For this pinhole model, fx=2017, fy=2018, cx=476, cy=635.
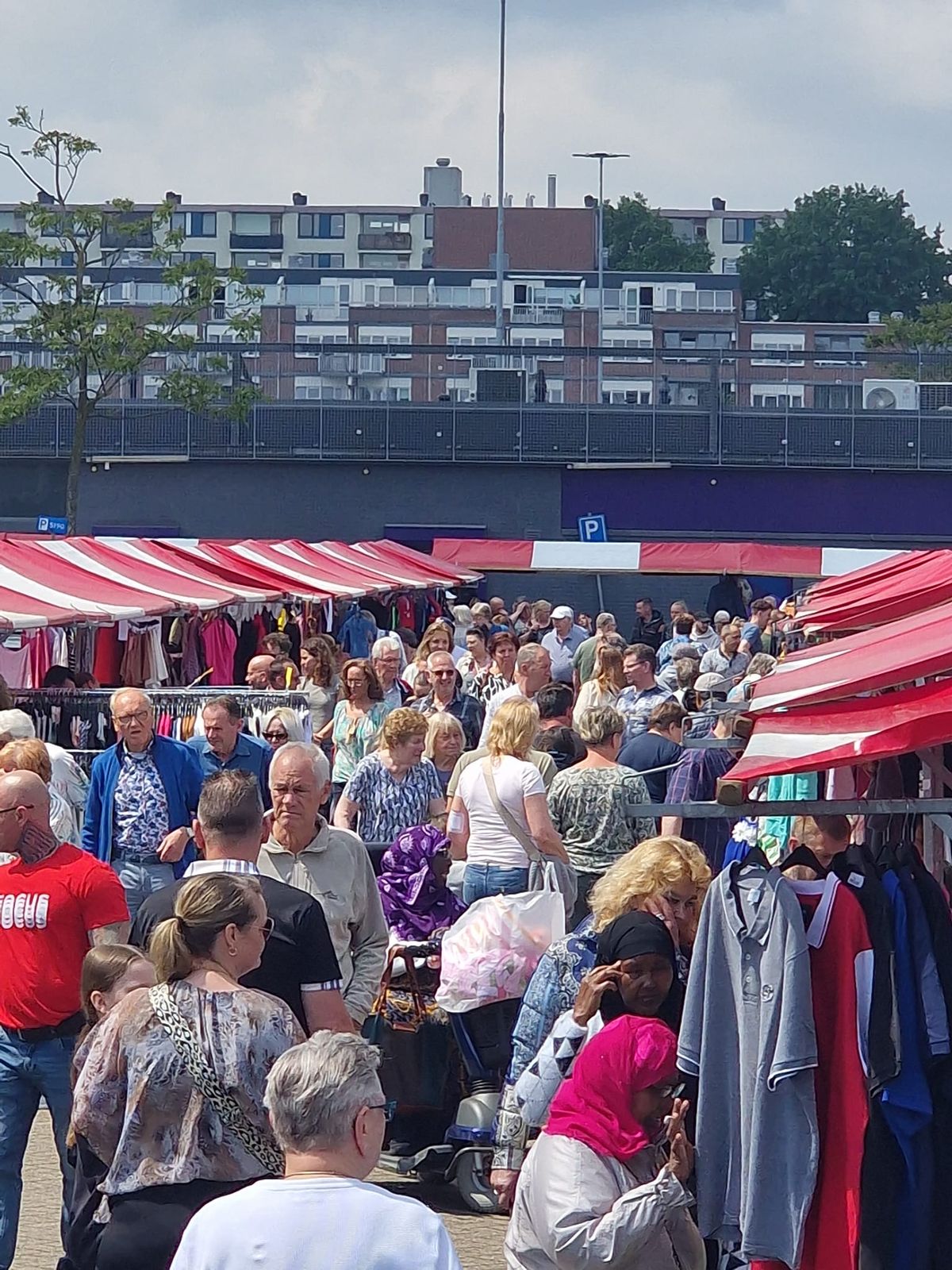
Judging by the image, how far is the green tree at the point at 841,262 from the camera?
10925 cm

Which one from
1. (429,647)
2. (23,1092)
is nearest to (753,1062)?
(23,1092)

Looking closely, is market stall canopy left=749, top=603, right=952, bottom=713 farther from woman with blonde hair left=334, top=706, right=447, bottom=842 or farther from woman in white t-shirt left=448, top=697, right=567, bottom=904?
woman with blonde hair left=334, top=706, right=447, bottom=842

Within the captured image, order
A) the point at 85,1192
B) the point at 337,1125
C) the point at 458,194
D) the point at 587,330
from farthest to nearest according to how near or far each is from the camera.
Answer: the point at 458,194 < the point at 587,330 < the point at 85,1192 < the point at 337,1125

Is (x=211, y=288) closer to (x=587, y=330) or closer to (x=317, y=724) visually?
(x=317, y=724)

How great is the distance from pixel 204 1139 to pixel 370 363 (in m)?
43.5

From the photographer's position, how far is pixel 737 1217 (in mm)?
4965

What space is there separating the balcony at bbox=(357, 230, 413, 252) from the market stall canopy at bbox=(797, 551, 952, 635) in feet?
372

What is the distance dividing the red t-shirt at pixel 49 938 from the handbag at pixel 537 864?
2944 millimetres

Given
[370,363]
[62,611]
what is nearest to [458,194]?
[370,363]

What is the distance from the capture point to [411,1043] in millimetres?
7645

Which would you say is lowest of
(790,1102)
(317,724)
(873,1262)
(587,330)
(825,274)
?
(873,1262)

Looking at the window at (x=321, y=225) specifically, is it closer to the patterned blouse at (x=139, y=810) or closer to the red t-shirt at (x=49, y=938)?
the patterned blouse at (x=139, y=810)

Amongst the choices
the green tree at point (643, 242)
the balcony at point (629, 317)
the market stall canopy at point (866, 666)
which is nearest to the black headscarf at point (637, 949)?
the market stall canopy at point (866, 666)

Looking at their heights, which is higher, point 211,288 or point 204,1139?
point 211,288
